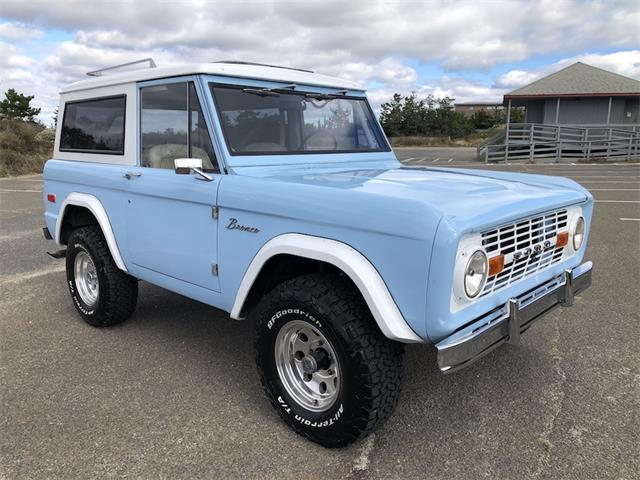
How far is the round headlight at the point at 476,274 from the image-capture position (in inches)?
88.7

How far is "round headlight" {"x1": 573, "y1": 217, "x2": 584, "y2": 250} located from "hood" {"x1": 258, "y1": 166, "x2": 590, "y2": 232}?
137 millimetres

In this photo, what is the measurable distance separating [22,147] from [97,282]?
2102 centimetres

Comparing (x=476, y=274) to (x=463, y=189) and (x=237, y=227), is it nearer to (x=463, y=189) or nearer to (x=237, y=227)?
(x=463, y=189)

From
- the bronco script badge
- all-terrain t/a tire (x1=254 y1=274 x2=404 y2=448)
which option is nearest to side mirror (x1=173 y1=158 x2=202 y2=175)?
the bronco script badge

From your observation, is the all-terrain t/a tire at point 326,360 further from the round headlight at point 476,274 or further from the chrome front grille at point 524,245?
the chrome front grille at point 524,245

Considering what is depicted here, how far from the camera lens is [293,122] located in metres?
3.61

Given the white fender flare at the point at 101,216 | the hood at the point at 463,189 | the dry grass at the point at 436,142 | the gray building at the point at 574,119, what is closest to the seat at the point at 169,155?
the hood at the point at 463,189

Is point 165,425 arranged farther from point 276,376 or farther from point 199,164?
point 199,164

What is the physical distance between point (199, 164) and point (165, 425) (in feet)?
4.81

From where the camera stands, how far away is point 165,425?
287cm

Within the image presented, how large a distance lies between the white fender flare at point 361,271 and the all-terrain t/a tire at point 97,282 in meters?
1.99

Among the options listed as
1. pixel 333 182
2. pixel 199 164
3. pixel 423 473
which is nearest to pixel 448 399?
pixel 423 473

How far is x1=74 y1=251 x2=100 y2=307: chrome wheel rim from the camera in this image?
4379mm

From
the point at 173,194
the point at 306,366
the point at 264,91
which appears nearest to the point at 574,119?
the point at 264,91
